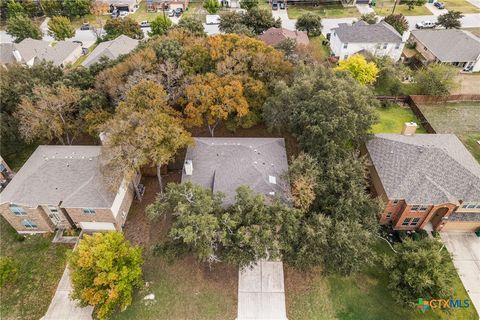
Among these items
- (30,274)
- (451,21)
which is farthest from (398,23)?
(30,274)

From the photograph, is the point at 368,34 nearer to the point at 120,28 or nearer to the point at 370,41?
the point at 370,41

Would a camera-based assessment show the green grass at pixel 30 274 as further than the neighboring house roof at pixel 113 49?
No

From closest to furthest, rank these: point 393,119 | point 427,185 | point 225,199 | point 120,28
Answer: point 225,199 → point 427,185 → point 393,119 → point 120,28

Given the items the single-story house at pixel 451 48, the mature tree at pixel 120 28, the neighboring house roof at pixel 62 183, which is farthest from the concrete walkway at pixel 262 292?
the mature tree at pixel 120 28

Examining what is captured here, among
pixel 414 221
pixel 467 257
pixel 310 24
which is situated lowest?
pixel 467 257

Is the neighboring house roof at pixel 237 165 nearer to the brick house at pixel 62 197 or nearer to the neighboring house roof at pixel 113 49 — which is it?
the brick house at pixel 62 197

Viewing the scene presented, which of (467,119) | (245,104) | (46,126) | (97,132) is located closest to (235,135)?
(245,104)
